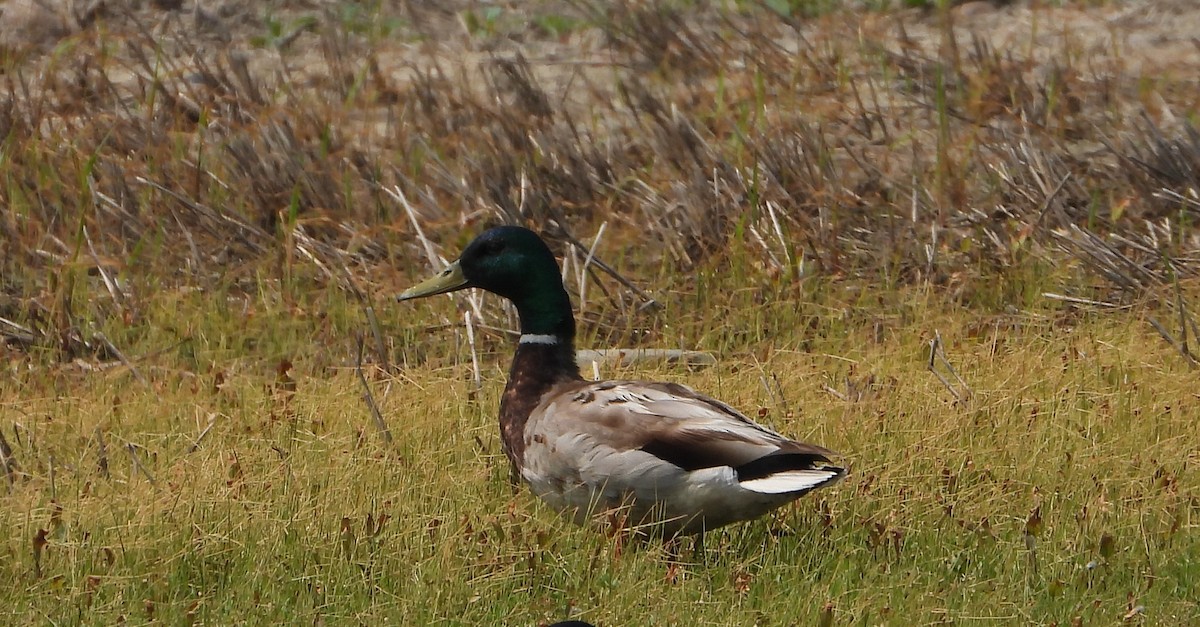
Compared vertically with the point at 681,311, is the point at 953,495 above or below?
above

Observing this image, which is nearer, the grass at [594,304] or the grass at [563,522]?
the grass at [563,522]

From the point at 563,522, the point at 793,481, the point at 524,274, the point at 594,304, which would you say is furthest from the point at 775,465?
the point at 594,304

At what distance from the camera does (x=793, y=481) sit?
4.43 meters

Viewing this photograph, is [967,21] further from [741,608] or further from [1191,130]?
[741,608]

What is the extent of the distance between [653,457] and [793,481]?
1.21 feet

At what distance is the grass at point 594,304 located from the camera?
14.4 feet

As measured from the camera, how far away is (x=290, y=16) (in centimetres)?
1013

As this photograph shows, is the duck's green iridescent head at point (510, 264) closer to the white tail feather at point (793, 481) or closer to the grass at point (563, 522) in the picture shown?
the grass at point (563, 522)

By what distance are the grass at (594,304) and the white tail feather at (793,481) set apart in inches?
7.6

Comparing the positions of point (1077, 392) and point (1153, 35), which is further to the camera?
point (1153, 35)

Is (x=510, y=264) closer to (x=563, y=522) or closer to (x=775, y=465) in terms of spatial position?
(x=563, y=522)

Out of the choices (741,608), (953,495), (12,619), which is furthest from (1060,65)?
(12,619)

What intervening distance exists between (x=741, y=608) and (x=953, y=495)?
0.87 metres

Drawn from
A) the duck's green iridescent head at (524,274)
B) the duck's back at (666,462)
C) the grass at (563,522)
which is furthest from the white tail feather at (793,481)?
the duck's green iridescent head at (524,274)
